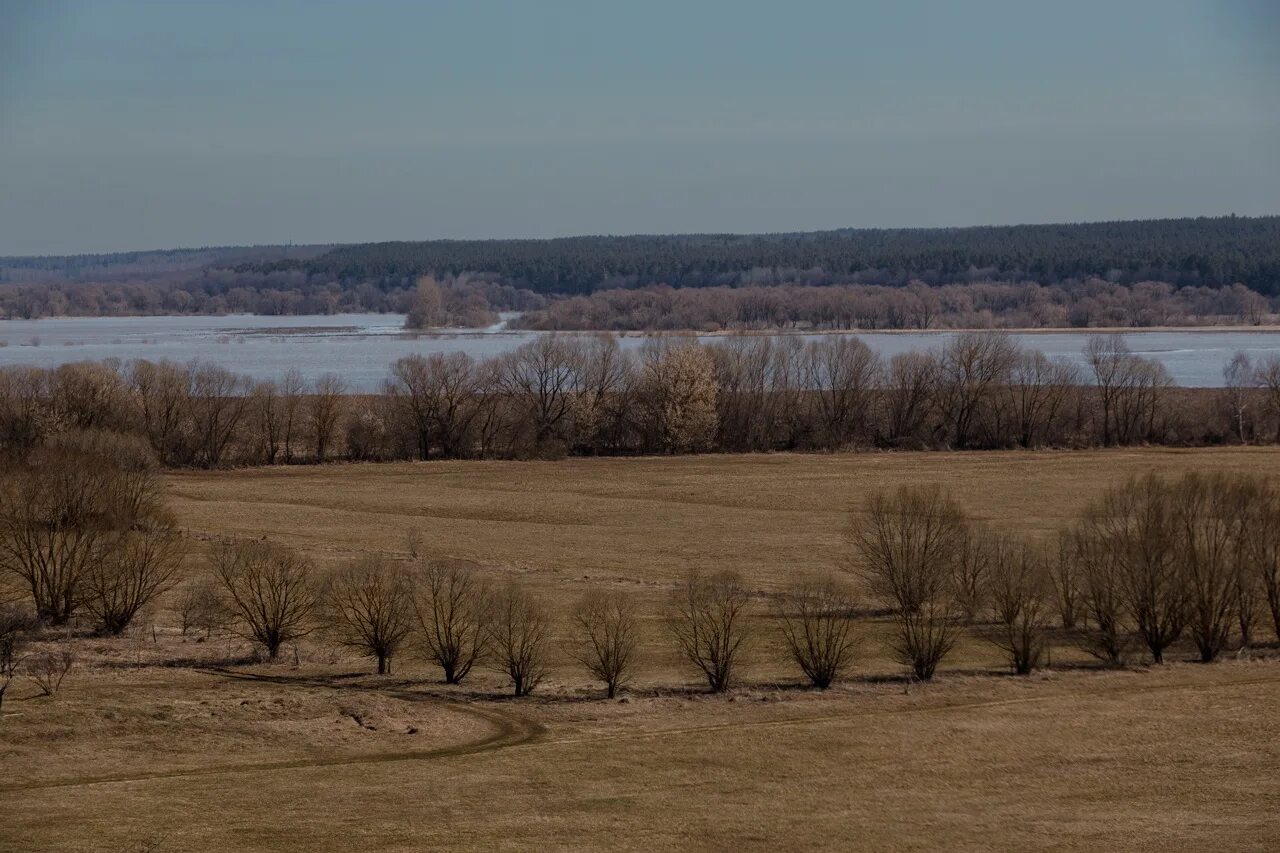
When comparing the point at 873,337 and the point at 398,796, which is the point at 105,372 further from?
the point at 873,337

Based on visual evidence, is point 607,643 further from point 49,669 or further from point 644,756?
point 49,669

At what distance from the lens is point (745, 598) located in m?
32.3

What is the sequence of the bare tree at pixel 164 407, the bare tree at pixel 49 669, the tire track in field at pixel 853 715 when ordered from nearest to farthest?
the tire track in field at pixel 853 715
the bare tree at pixel 49 669
the bare tree at pixel 164 407

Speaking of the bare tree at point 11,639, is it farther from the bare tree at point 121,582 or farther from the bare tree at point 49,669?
the bare tree at point 121,582

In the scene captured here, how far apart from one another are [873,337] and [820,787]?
105 metres

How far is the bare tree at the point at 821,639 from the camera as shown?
98.6 feet

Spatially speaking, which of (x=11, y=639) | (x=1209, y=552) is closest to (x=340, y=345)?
(x=11, y=639)

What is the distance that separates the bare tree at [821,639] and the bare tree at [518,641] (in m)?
5.48

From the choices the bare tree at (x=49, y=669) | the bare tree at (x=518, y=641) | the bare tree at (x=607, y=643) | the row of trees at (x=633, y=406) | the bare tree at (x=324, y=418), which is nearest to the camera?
the bare tree at (x=49, y=669)

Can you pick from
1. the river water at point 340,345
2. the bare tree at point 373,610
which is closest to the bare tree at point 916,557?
the bare tree at point 373,610

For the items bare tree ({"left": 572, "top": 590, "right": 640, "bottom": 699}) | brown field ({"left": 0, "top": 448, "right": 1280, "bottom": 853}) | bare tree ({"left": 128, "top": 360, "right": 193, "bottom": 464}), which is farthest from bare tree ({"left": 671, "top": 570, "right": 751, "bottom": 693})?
bare tree ({"left": 128, "top": 360, "right": 193, "bottom": 464})

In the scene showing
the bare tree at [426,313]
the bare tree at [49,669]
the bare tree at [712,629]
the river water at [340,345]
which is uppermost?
the bare tree at [426,313]

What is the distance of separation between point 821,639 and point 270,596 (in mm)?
12732

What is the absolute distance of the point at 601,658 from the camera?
29562mm
